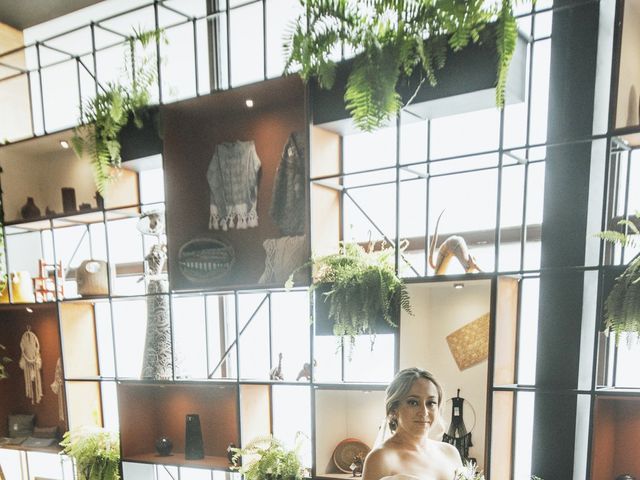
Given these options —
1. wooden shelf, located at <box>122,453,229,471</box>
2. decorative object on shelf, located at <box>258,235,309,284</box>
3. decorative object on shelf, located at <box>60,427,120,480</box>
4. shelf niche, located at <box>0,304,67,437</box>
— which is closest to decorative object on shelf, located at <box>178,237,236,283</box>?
decorative object on shelf, located at <box>258,235,309,284</box>

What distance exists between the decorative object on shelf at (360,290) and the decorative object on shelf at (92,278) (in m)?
1.83

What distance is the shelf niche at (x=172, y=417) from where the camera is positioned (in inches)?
157

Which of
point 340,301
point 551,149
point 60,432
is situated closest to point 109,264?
point 60,432

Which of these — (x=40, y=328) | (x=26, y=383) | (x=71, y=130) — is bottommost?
(x=26, y=383)

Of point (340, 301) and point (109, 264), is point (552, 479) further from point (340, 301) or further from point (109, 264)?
point (109, 264)

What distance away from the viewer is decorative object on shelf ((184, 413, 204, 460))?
3.84 metres

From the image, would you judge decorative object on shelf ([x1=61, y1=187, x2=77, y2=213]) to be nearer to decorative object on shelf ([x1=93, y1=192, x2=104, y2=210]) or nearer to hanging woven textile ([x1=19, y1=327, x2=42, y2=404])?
decorative object on shelf ([x1=93, y1=192, x2=104, y2=210])

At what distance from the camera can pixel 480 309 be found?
298 cm

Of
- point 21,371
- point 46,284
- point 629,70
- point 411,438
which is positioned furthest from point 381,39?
point 21,371

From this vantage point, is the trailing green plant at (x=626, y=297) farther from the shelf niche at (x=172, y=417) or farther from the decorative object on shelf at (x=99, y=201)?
the decorative object on shelf at (x=99, y=201)

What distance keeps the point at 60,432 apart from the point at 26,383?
1.76 ft

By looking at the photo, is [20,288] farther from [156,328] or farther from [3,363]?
[156,328]

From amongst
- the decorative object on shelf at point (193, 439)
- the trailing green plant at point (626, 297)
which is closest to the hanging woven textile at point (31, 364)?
the decorative object on shelf at point (193, 439)

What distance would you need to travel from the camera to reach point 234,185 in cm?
372
